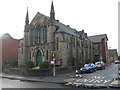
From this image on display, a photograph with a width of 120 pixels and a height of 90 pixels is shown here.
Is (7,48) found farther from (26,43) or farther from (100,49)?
(100,49)

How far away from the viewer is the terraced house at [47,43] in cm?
3262

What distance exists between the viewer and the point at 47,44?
3394 cm

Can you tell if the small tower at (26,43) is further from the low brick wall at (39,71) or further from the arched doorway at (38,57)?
the low brick wall at (39,71)

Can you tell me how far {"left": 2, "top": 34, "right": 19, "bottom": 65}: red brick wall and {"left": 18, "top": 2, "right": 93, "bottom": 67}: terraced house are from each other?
9.11 meters

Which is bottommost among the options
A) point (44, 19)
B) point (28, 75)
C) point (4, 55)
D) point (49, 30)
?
point (28, 75)

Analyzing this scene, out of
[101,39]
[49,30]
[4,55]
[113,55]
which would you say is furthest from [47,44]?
[113,55]

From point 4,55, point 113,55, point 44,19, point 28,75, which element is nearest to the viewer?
point 28,75

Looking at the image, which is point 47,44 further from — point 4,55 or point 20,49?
point 4,55

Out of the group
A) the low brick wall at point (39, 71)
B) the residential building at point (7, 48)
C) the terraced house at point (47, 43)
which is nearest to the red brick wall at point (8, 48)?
the residential building at point (7, 48)

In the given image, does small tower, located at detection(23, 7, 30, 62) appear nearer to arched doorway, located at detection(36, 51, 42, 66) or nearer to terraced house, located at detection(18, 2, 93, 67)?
terraced house, located at detection(18, 2, 93, 67)

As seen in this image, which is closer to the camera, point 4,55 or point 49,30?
point 49,30

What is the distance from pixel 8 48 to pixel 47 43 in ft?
65.6

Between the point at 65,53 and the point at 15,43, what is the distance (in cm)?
2438

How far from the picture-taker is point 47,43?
111 feet
